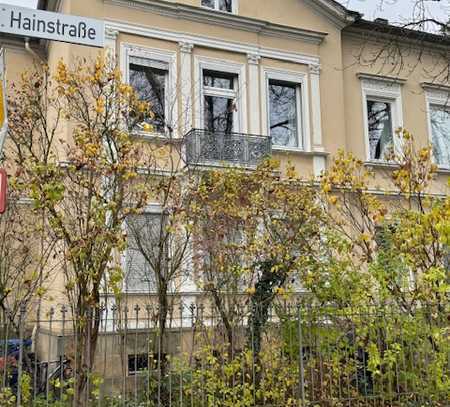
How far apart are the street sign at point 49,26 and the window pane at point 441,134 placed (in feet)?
48.0

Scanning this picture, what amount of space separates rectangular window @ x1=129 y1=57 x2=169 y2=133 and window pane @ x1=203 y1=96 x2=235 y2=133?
1.15m

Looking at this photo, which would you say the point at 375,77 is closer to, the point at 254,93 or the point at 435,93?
the point at 435,93

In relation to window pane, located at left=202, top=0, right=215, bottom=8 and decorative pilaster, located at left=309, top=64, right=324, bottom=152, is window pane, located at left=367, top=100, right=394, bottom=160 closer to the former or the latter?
decorative pilaster, located at left=309, top=64, right=324, bottom=152

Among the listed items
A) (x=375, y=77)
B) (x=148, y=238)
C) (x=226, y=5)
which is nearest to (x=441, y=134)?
(x=375, y=77)

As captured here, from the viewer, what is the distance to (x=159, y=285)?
26.2 feet

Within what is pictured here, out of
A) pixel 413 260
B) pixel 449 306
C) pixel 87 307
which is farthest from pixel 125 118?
pixel 449 306

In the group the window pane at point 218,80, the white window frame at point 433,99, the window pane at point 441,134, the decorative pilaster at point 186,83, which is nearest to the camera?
the decorative pilaster at point 186,83

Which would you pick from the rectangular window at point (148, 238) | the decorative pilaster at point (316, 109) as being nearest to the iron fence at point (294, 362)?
the rectangular window at point (148, 238)

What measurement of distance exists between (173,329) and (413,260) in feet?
11.0

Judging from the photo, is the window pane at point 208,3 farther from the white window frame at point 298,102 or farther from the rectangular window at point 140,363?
the rectangular window at point 140,363

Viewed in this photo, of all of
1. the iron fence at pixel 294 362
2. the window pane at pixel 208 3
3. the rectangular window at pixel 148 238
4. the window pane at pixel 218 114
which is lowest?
the iron fence at pixel 294 362

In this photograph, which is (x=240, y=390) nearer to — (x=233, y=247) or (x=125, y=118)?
(x=233, y=247)

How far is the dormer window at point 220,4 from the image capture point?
49.5 feet

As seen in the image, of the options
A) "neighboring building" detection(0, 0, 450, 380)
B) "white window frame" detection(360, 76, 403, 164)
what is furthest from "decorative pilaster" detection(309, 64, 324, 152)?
"white window frame" detection(360, 76, 403, 164)
